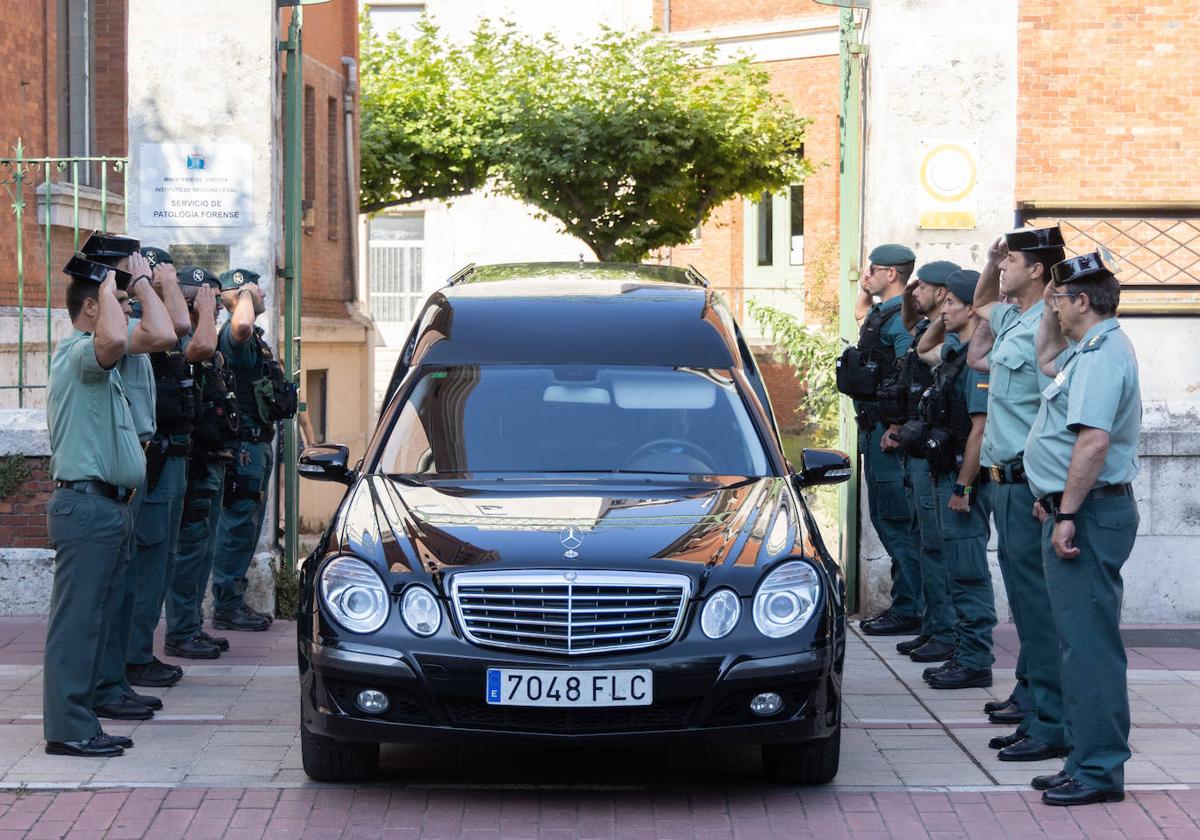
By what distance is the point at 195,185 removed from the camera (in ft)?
34.8

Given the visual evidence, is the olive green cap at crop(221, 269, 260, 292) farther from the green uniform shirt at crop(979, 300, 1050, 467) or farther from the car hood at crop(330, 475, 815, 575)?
the green uniform shirt at crop(979, 300, 1050, 467)

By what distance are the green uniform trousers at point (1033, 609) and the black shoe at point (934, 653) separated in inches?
80.2

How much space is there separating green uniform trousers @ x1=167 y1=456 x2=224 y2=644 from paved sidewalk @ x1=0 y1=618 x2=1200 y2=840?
1103mm

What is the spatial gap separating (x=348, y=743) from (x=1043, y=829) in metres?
2.50

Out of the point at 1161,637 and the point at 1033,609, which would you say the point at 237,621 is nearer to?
the point at 1033,609

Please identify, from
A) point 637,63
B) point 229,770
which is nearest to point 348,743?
point 229,770

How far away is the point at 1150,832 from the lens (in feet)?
19.7

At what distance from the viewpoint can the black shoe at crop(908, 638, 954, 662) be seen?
30.5 feet

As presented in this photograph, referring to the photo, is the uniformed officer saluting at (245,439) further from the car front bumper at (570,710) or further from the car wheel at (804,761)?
the car wheel at (804,761)

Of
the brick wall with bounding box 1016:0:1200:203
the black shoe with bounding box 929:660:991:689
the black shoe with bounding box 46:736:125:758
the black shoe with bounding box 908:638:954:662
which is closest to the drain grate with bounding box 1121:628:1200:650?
the black shoe with bounding box 908:638:954:662

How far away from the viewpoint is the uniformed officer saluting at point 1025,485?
23.2 feet

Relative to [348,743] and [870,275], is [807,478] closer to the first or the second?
[348,743]

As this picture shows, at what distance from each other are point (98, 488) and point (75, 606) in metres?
0.47

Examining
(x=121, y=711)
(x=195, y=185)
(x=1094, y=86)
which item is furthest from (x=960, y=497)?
(x=1094, y=86)
